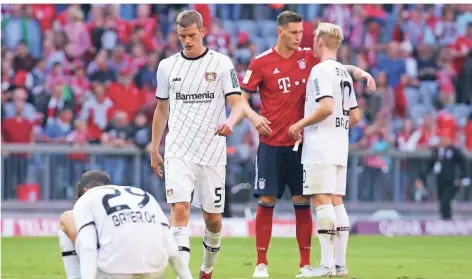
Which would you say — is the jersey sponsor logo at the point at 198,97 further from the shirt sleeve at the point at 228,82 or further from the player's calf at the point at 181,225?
the player's calf at the point at 181,225

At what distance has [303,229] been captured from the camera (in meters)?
13.8

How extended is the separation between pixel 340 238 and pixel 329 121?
48.7 inches

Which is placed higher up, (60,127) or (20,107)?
(20,107)

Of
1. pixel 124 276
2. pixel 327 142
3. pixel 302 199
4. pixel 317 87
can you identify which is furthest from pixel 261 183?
pixel 124 276

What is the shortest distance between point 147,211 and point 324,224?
408cm

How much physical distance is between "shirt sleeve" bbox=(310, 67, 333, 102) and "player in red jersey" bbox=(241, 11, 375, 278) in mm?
590

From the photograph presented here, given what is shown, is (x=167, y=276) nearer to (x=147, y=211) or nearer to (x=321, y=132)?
(x=321, y=132)

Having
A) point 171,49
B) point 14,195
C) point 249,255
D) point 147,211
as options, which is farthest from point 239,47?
point 147,211

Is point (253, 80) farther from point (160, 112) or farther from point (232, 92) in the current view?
point (160, 112)

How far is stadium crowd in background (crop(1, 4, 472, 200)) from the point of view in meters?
24.1

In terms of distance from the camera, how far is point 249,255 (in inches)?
713

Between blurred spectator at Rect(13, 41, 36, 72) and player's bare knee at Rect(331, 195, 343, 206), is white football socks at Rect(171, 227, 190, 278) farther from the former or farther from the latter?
blurred spectator at Rect(13, 41, 36, 72)

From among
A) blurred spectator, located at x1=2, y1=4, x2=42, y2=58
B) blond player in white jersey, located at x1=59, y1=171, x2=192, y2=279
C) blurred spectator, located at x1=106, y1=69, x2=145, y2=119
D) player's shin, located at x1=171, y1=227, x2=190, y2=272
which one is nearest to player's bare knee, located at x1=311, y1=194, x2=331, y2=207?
player's shin, located at x1=171, y1=227, x2=190, y2=272

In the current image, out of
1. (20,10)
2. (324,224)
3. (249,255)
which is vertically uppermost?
(20,10)
